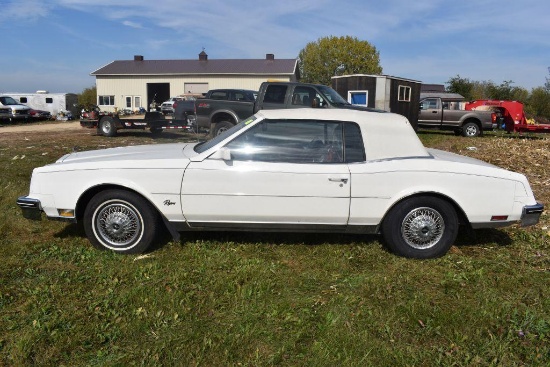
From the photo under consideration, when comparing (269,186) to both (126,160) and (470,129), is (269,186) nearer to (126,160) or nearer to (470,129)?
(126,160)

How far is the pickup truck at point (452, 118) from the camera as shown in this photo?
17688 mm

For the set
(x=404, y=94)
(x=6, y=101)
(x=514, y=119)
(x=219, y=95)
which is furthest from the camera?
(x=6, y=101)

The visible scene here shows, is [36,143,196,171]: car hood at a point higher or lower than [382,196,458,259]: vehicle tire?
higher

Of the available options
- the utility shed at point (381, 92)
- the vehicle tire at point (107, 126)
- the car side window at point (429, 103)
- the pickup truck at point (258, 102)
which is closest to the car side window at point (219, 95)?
the pickup truck at point (258, 102)

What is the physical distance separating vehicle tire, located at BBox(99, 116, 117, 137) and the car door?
12977mm

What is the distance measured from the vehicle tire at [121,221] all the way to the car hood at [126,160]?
10.8 inches

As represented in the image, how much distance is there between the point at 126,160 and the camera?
13.3 feet

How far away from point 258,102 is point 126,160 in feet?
23.1

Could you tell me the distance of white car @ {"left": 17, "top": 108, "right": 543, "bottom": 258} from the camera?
3.95 metres

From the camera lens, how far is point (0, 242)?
4.41 meters

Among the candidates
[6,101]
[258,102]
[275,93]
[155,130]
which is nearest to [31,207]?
[258,102]

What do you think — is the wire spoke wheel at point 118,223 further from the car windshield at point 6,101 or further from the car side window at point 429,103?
the car windshield at point 6,101

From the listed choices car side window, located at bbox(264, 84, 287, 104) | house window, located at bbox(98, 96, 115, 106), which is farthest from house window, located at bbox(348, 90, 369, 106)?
Result: house window, located at bbox(98, 96, 115, 106)

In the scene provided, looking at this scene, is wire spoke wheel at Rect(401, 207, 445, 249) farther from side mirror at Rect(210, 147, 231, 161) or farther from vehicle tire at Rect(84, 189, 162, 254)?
vehicle tire at Rect(84, 189, 162, 254)
